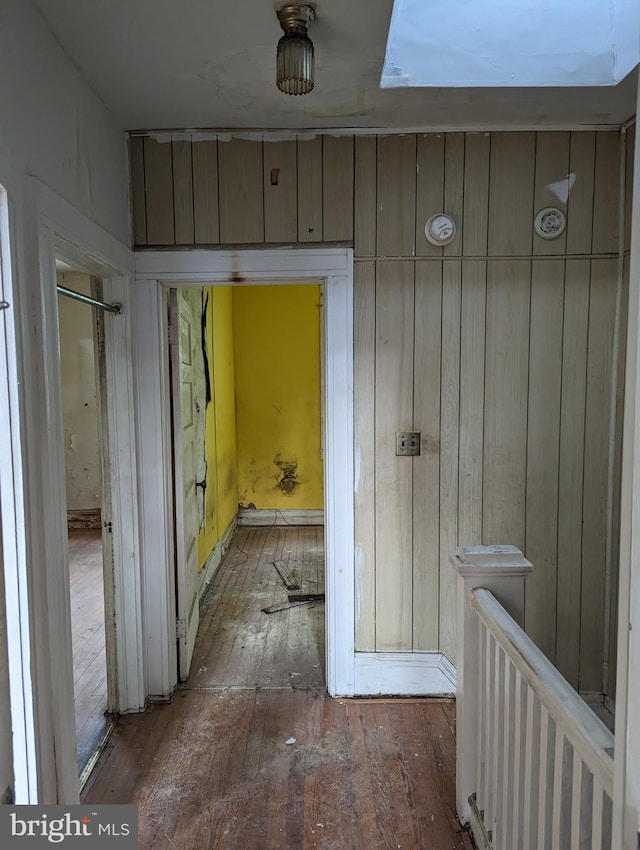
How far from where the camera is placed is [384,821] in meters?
1.75

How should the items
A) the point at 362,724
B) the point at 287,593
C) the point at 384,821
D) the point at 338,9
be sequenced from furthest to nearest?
the point at 287,593, the point at 362,724, the point at 384,821, the point at 338,9

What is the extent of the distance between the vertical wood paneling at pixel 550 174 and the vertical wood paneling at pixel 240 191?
3.98 feet

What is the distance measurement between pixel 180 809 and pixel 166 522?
1.08 meters

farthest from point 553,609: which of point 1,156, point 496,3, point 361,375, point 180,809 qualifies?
point 1,156

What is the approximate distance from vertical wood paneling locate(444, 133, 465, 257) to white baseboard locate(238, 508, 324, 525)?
3.66m

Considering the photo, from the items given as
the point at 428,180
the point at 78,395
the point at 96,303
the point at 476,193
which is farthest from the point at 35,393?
the point at 78,395

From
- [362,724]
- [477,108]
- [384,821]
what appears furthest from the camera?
[362,724]

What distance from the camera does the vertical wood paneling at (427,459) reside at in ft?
7.65

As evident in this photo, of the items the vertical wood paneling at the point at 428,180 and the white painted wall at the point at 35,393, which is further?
the vertical wood paneling at the point at 428,180

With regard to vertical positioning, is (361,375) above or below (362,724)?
above

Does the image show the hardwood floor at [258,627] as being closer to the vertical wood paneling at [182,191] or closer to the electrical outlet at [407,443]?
the electrical outlet at [407,443]

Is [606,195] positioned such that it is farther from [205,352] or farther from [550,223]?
[205,352]

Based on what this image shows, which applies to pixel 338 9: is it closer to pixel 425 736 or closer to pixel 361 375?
pixel 361 375

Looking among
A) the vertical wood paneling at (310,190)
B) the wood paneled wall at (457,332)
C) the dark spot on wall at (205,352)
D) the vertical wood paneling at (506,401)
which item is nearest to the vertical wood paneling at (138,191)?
the wood paneled wall at (457,332)
